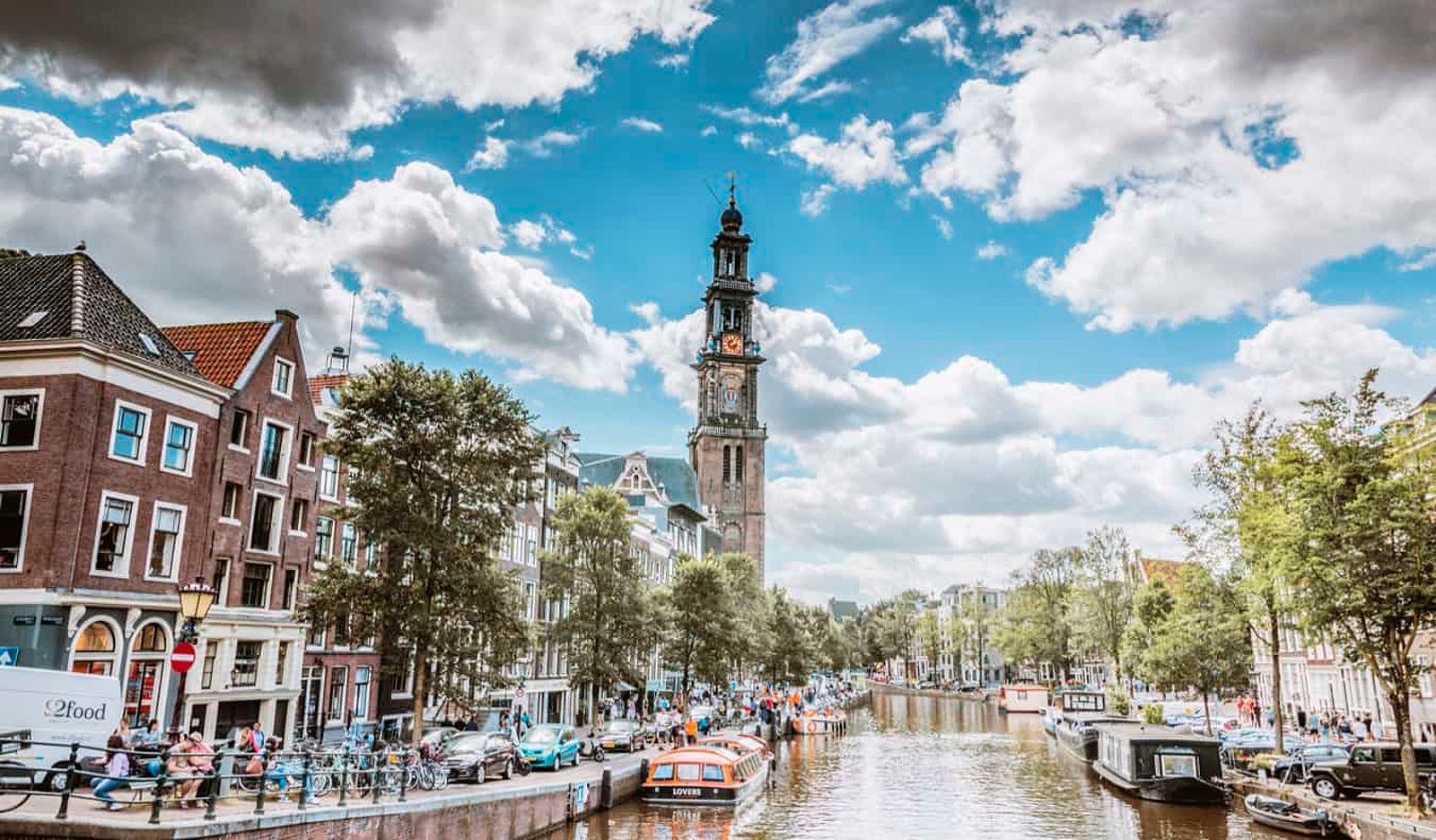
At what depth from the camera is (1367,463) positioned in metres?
32.7

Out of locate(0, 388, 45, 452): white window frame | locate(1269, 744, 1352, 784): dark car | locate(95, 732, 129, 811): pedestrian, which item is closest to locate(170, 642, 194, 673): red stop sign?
locate(95, 732, 129, 811): pedestrian

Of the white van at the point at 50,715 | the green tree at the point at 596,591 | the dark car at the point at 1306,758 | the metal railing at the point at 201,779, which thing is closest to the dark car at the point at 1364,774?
the dark car at the point at 1306,758

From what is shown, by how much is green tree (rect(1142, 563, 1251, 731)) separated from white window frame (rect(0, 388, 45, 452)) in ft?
178

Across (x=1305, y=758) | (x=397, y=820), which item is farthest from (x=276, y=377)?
(x=1305, y=758)

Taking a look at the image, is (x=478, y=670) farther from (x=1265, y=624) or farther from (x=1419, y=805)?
(x=1265, y=624)

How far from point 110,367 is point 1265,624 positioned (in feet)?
173

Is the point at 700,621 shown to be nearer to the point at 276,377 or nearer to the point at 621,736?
the point at 621,736

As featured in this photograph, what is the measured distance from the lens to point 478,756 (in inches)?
1272

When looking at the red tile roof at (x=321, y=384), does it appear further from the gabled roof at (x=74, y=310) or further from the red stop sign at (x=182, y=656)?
the red stop sign at (x=182, y=656)

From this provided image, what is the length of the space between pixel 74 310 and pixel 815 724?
61087mm

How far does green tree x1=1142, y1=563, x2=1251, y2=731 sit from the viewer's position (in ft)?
179

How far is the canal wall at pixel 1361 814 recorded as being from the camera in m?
27.9

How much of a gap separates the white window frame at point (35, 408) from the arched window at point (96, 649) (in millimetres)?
6009

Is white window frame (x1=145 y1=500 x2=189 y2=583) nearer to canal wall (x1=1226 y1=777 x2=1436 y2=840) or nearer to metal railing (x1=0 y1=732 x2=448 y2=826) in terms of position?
metal railing (x1=0 y1=732 x2=448 y2=826)
